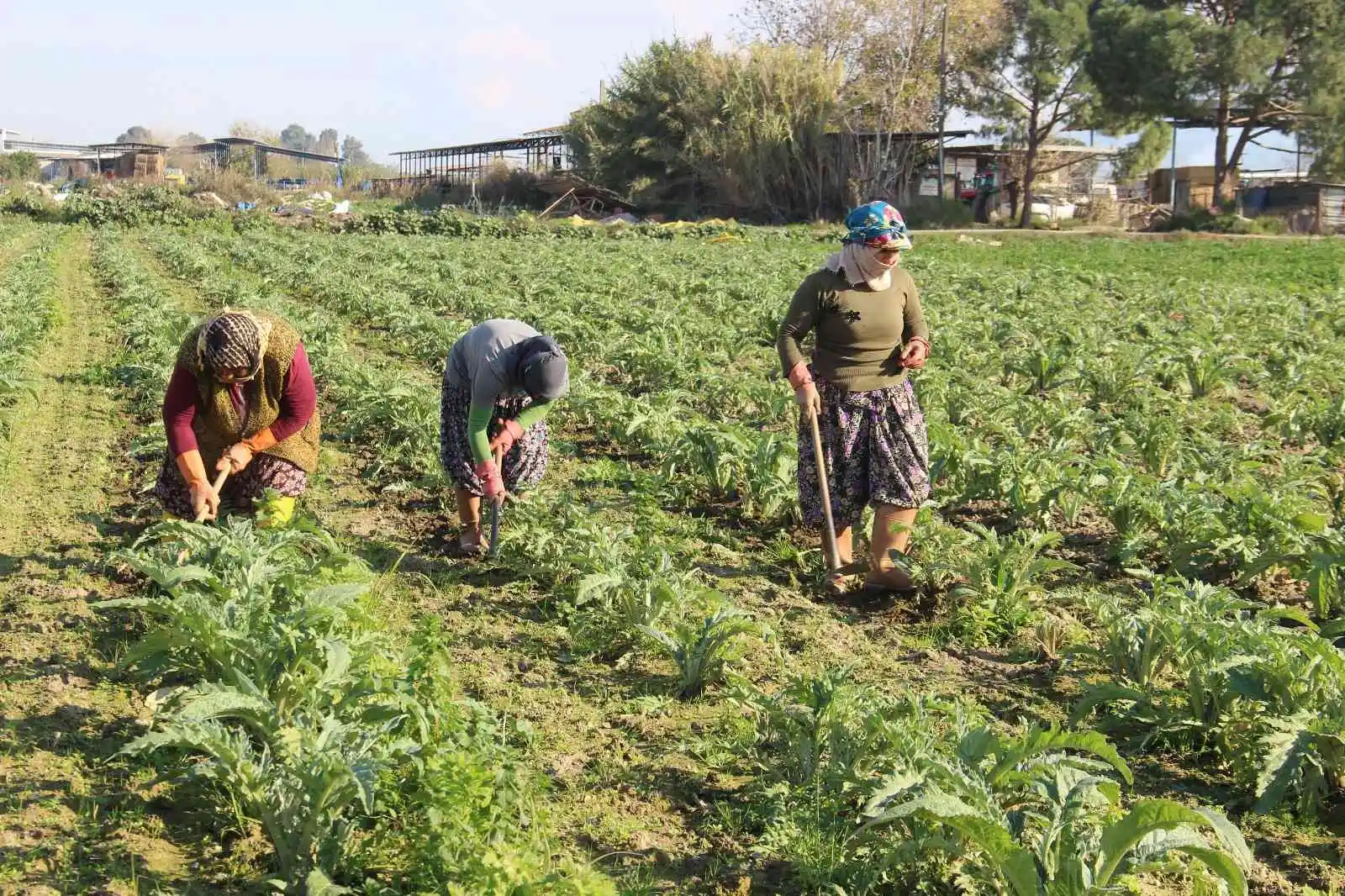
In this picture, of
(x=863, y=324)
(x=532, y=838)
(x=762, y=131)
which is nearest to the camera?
(x=532, y=838)

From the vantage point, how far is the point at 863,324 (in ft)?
17.0

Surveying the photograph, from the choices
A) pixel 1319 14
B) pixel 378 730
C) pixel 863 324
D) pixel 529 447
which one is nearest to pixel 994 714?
pixel 863 324

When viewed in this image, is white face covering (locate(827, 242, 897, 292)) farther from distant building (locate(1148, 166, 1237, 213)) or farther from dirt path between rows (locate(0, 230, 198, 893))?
distant building (locate(1148, 166, 1237, 213))

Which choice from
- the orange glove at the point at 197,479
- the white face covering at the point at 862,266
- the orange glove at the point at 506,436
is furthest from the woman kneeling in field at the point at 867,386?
the orange glove at the point at 197,479

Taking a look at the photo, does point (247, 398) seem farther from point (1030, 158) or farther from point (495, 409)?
point (1030, 158)

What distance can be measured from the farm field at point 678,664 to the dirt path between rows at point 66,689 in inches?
0.7

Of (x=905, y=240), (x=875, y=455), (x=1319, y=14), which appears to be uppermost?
(x=1319, y=14)

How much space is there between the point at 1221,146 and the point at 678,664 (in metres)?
36.8

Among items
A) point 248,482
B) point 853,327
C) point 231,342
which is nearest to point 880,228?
point 853,327

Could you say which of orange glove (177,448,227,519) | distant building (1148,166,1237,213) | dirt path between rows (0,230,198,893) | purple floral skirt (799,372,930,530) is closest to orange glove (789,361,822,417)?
purple floral skirt (799,372,930,530)

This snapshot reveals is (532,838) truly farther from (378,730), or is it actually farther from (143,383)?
(143,383)

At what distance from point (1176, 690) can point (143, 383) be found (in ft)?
26.5

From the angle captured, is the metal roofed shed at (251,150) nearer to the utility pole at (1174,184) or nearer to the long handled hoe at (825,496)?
the utility pole at (1174,184)

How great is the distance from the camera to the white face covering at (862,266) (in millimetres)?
5062
